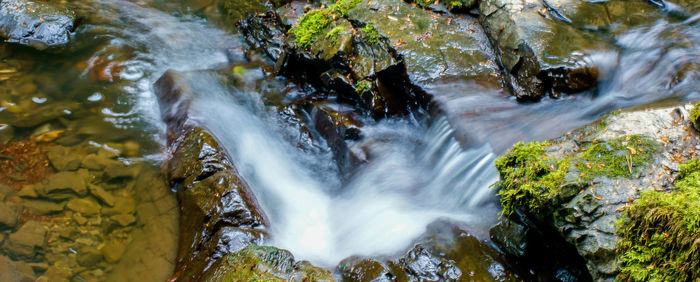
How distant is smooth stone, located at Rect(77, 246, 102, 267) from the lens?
15.0 ft

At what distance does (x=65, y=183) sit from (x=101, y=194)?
0.55m

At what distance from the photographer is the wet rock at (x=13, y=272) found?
4344 mm

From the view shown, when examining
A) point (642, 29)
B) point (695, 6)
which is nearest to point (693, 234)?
point (642, 29)

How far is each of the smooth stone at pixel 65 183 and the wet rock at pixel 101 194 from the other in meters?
0.08

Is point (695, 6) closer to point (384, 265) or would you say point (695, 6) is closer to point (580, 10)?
point (580, 10)

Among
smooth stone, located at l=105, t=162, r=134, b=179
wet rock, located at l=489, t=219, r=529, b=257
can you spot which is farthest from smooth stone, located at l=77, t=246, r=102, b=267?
wet rock, located at l=489, t=219, r=529, b=257

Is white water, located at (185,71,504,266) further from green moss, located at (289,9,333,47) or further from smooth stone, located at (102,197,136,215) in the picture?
green moss, located at (289,9,333,47)

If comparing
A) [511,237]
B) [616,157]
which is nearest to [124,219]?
[511,237]

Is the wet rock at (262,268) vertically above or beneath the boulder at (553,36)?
beneath

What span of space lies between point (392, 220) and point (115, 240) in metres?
3.32

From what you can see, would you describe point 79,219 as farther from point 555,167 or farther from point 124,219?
point 555,167

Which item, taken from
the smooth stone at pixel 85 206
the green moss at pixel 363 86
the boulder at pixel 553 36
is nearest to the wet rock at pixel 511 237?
the boulder at pixel 553 36

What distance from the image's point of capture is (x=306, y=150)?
21.1ft

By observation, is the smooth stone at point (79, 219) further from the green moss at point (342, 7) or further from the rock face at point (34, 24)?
the rock face at point (34, 24)
